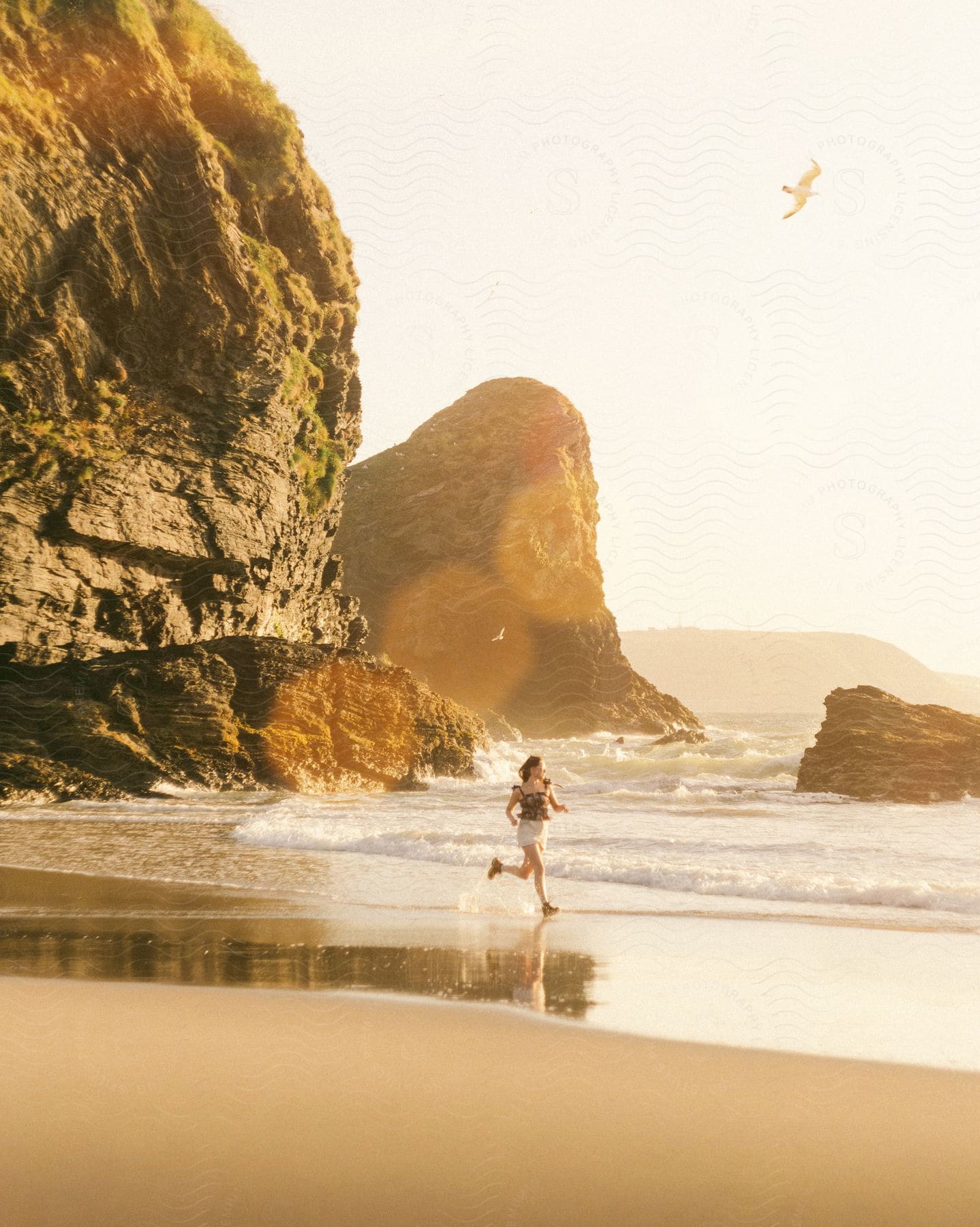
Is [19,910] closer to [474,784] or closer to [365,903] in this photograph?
[365,903]

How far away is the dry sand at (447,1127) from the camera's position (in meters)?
3.45

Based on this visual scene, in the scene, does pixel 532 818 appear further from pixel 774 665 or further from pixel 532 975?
pixel 774 665

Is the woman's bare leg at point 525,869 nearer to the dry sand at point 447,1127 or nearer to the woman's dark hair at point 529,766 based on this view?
the woman's dark hair at point 529,766

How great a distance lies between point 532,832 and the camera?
996cm

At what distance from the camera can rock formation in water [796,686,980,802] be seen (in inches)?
889

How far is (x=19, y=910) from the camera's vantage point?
8.98 meters

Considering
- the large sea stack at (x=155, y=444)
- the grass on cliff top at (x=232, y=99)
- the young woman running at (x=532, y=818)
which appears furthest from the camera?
the grass on cliff top at (x=232, y=99)

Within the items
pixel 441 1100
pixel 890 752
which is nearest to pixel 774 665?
pixel 890 752

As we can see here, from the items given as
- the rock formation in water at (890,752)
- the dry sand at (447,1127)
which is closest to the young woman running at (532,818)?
the dry sand at (447,1127)

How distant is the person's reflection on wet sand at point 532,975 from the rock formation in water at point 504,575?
62.4m

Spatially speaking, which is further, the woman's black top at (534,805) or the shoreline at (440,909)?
the woman's black top at (534,805)

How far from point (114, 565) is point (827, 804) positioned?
56.3ft

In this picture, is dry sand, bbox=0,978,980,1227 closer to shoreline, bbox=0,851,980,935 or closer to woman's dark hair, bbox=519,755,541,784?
shoreline, bbox=0,851,980,935

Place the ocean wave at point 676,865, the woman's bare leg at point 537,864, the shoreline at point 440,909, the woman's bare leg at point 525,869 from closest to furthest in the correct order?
the shoreline at point 440,909 < the woman's bare leg at point 537,864 < the woman's bare leg at point 525,869 < the ocean wave at point 676,865
